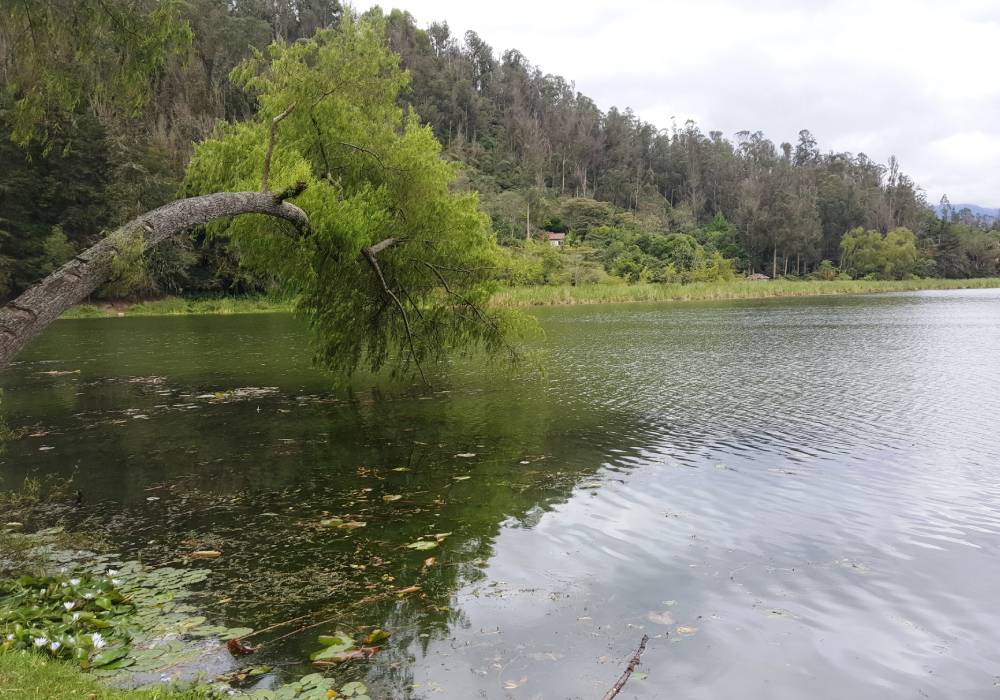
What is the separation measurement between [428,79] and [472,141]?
14.3 m

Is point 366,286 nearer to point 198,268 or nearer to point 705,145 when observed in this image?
point 198,268

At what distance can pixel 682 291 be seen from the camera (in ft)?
247

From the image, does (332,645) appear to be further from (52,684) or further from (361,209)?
(361,209)

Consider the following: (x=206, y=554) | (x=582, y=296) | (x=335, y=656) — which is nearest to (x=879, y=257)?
(x=582, y=296)

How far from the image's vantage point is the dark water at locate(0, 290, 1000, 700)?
6312mm

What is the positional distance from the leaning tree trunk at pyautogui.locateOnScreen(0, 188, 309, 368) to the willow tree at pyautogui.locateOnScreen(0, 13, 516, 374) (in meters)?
4.80

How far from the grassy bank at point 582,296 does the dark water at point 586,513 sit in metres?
30.6

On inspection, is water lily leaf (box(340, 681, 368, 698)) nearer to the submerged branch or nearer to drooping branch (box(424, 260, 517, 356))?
the submerged branch

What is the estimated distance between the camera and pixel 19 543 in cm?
865

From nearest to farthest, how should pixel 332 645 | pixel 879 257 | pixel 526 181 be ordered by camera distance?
1. pixel 332 645
2. pixel 879 257
3. pixel 526 181

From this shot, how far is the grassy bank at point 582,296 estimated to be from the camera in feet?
189

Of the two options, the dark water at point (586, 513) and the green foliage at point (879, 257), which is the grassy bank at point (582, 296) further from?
the dark water at point (586, 513)

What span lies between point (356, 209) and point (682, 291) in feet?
209

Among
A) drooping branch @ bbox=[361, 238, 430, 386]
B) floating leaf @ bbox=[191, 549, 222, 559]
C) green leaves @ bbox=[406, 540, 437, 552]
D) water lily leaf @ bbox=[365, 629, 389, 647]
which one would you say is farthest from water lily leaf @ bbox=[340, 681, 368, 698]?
drooping branch @ bbox=[361, 238, 430, 386]
